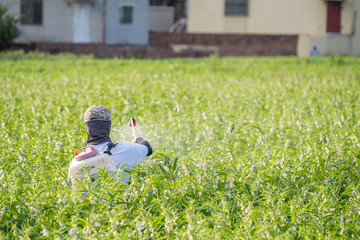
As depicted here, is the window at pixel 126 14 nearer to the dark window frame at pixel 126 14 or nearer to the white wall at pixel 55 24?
the dark window frame at pixel 126 14

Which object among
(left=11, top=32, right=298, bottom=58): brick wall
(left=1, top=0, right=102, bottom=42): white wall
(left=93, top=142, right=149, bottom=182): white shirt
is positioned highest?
(left=1, top=0, right=102, bottom=42): white wall

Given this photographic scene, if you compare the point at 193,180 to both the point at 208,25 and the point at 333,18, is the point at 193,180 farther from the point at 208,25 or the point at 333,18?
the point at 333,18

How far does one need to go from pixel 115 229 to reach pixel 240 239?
98 centimetres

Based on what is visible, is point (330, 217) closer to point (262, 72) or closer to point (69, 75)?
point (69, 75)

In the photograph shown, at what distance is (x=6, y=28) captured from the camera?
30.7 meters

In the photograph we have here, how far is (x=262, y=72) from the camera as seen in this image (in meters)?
21.9

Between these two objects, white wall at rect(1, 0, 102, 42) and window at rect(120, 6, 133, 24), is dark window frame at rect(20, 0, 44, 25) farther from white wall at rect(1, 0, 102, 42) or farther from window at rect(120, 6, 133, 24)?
window at rect(120, 6, 133, 24)

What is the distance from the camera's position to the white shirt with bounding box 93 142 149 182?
5488 millimetres

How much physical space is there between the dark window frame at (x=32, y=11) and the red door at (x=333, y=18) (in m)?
18.7

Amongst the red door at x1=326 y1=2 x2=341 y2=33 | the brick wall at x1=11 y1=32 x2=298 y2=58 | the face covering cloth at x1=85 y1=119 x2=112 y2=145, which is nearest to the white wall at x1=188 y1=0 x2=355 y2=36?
the red door at x1=326 y1=2 x2=341 y2=33

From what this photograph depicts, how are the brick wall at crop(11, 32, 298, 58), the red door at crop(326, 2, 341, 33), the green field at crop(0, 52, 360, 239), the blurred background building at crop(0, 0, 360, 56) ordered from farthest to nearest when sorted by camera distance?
1. the red door at crop(326, 2, 341, 33)
2. the blurred background building at crop(0, 0, 360, 56)
3. the brick wall at crop(11, 32, 298, 58)
4. the green field at crop(0, 52, 360, 239)

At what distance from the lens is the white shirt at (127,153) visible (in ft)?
18.0

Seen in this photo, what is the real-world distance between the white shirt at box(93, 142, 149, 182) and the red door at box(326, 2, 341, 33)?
112 feet

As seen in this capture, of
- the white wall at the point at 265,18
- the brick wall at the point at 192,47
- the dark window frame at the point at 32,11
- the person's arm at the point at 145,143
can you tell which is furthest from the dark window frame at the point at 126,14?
the person's arm at the point at 145,143
